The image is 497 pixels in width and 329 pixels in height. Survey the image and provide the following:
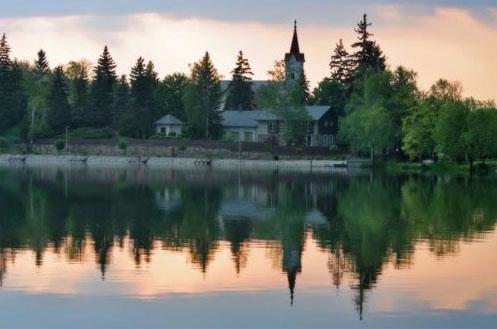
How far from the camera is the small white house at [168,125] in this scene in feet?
376

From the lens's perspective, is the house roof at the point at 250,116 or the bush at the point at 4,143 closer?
the bush at the point at 4,143

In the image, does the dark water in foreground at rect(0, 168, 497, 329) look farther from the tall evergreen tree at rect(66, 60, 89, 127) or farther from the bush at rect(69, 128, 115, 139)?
the tall evergreen tree at rect(66, 60, 89, 127)

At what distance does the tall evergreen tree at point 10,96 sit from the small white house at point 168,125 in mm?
18645

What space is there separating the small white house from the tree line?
1267 millimetres

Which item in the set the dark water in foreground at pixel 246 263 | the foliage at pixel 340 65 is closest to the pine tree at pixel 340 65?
the foliage at pixel 340 65

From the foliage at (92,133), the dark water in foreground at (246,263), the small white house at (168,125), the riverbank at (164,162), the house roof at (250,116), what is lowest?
the dark water in foreground at (246,263)

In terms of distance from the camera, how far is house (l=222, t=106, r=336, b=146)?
11056cm

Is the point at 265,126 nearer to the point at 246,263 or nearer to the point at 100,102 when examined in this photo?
the point at 100,102

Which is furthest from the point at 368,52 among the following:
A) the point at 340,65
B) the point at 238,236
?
the point at 238,236

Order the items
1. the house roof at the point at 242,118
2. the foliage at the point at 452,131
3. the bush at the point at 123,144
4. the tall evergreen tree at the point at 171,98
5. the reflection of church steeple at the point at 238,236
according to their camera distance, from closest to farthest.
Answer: the reflection of church steeple at the point at 238,236
the foliage at the point at 452,131
the bush at the point at 123,144
the house roof at the point at 242,118
the tall evergreen tree at the point at 171,98

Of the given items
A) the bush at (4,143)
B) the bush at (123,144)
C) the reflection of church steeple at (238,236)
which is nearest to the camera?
the reflection of church steeple at (238,236)

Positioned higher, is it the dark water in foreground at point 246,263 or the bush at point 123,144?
the bush at point 123,144

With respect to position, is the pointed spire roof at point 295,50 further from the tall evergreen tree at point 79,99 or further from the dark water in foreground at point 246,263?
the dark water in foreground at point 246,263

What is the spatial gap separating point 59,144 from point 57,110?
17.8 ft
